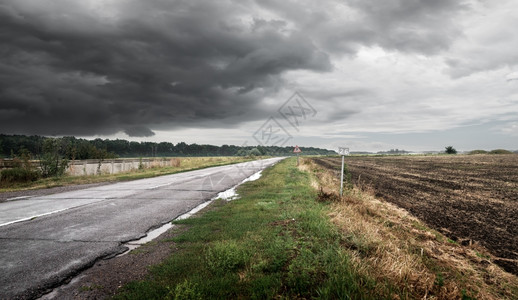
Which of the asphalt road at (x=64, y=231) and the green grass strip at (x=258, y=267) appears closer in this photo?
the green grass strip at (x=258, y=267)

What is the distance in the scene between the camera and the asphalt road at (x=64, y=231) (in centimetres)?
395

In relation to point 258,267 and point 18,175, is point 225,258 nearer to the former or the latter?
point 258,267

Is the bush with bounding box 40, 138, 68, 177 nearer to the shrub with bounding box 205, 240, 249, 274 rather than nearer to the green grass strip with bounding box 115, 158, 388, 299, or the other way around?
the green grass strip with bounding box 115, 158, 388, 299

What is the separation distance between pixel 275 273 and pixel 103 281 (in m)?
2.62

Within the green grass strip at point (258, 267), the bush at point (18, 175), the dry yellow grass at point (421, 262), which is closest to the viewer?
the green grass strip at point (258, 267)

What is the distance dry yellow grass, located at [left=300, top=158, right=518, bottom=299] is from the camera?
3561mm

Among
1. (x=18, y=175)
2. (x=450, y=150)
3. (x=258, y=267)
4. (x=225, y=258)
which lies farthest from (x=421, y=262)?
(x=450, y=150)

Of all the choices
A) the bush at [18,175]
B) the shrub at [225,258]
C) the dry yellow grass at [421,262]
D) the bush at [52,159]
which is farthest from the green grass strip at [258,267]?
the bush at [52,159]

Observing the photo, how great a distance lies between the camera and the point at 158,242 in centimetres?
561

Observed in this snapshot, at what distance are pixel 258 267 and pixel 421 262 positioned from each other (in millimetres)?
3193

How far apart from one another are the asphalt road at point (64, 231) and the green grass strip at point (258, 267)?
4.50 ft

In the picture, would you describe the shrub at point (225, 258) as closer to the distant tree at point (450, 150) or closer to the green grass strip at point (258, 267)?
the green grass strip at point (258, 267)

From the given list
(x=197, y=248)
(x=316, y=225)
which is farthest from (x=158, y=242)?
(x=316, y=225)

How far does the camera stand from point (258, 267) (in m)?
4.06
